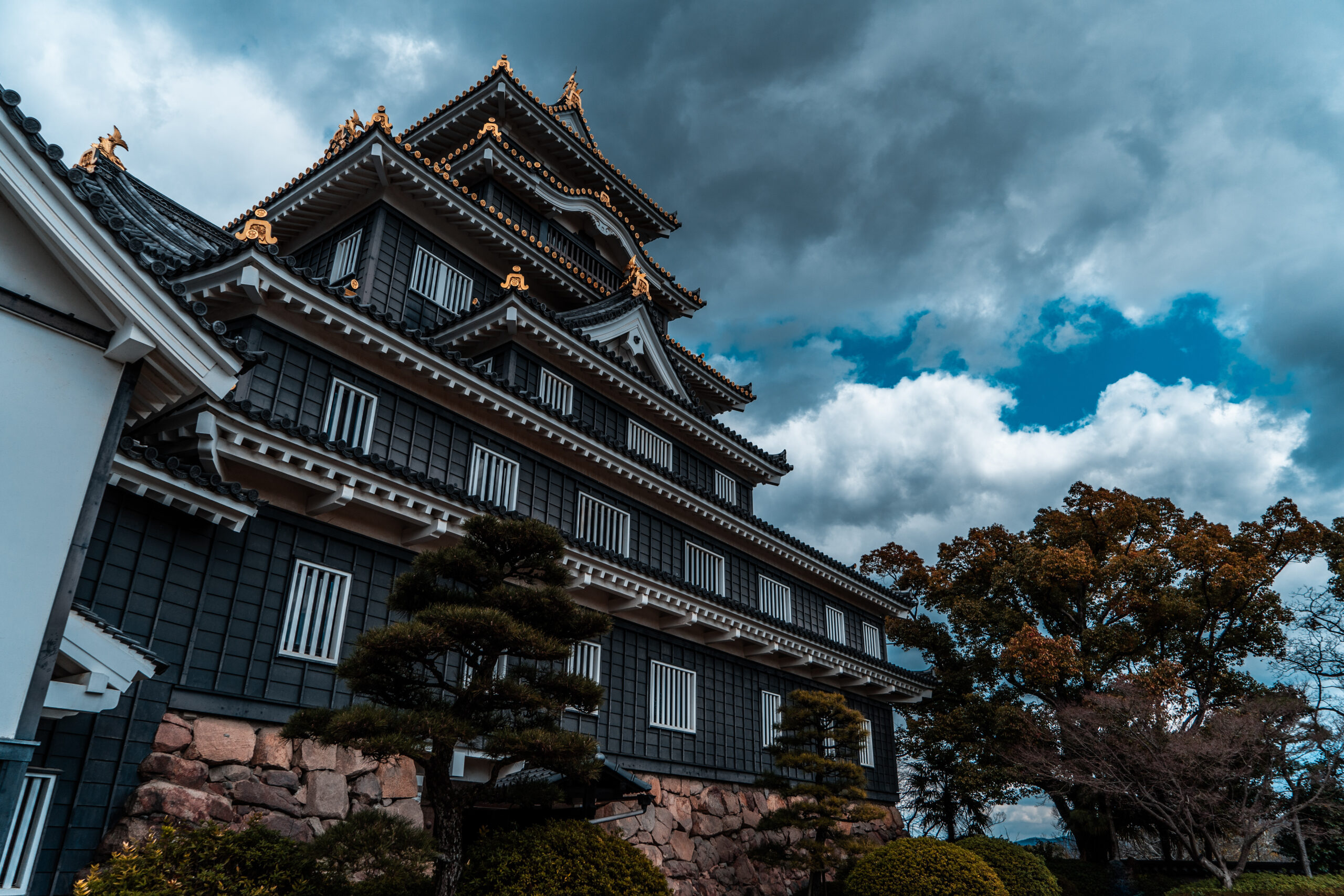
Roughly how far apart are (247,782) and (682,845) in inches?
399

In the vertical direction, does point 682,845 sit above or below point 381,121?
below

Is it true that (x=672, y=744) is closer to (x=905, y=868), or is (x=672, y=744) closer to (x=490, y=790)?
(x=905, y=868)

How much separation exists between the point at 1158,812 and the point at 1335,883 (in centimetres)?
412

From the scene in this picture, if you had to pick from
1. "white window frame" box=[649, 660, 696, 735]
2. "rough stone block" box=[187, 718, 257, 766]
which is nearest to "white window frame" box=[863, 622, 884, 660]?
"white window frame" box=[649, 660, 696, 735]

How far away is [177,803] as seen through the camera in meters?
9.86

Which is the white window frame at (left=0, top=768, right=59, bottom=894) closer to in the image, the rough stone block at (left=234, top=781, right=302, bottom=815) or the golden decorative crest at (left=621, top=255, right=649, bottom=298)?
the rough stone block at (left=234, top=781, right=302, bottom=815)

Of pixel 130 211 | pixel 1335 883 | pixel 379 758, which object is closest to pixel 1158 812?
pixel 1335 883

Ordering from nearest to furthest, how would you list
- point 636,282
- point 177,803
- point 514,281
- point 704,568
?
point 177,803
point 514,281
point 704,568
point 636,282

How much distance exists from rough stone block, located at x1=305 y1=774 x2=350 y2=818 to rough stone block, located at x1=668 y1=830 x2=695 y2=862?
8.17 m

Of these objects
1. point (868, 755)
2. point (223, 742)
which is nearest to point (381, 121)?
point (223, 742)

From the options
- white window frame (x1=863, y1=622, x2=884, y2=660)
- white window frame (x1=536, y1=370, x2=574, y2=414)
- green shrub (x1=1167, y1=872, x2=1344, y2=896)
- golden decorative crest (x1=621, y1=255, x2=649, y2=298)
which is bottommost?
green shrub (x1=1167, y1=872, x2=1344, y2=896)

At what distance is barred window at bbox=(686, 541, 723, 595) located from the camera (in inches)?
867

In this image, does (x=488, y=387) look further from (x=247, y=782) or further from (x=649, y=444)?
(x=247, y=782)

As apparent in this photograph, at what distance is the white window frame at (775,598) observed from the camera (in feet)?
81.1
